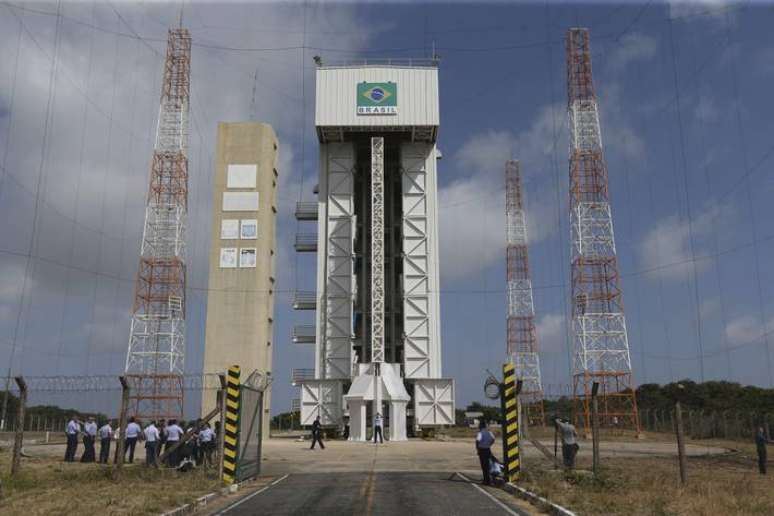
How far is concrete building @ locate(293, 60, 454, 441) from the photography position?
185 ft

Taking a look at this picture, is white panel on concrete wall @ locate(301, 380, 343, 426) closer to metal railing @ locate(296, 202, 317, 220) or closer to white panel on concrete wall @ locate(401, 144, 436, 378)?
white panel on concrete wall @ locate(401, 144, 436, 378)

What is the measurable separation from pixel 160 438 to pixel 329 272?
32.3 meters

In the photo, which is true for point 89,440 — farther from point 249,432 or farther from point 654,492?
point 654,492

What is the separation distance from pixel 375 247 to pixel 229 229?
15.9 meters

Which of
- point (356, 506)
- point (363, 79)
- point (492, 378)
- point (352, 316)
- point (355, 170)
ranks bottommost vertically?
point (356, 506)

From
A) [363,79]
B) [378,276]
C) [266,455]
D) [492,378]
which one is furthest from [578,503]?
[363,79]

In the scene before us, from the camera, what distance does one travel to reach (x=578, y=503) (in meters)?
15.7

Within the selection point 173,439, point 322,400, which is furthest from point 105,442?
point 322,400

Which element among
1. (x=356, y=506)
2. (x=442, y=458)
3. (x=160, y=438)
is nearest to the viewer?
(x=356, y=506)

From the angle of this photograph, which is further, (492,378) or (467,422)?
(467,422)

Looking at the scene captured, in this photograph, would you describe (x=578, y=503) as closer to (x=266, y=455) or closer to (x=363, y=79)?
(x=266, y=455)

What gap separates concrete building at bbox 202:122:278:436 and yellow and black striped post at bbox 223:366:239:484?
140ft

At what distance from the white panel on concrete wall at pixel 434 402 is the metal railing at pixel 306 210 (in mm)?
17208

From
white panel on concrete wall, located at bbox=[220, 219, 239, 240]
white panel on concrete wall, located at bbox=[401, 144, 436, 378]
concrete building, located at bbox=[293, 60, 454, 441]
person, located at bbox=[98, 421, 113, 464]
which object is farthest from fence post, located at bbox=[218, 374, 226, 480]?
white panel on concrete wall, located at bbox=[220, 219, 239, 240]
